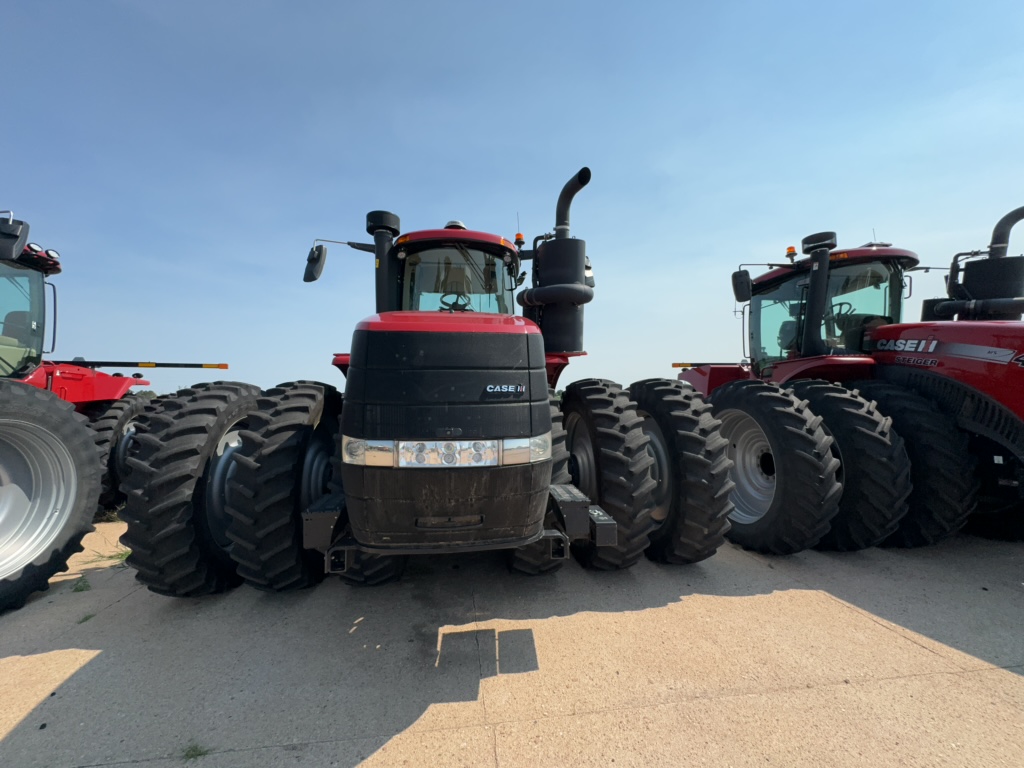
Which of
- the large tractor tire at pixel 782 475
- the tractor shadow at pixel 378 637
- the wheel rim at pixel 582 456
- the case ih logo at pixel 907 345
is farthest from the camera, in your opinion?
the case ih logo at pixel 907 345

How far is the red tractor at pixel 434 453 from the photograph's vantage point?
76.1 inches

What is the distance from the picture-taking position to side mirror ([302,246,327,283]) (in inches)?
129

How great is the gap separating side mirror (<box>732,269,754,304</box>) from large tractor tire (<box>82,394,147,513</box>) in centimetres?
683

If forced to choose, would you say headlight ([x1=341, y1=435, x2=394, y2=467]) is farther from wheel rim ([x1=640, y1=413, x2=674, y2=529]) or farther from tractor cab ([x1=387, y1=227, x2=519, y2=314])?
wheel rim ([x1=640, y1=413, x2=674, y2=529])

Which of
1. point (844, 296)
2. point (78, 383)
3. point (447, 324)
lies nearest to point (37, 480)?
point (78, 383)

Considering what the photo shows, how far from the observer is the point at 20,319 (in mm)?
4836

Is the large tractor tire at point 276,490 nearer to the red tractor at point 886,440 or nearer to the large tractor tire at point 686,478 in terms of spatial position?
the large tractor tire at point 686,478

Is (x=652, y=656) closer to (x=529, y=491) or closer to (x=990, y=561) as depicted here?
(x=529, y=491)

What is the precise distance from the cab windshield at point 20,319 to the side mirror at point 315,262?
3930 millimetres

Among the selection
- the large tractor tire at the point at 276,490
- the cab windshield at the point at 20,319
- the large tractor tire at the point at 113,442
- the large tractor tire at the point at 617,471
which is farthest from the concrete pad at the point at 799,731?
the cab windshield at the point at 20,319

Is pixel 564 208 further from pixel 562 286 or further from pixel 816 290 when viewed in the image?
pixel 816 290

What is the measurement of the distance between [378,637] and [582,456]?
5.54 feet

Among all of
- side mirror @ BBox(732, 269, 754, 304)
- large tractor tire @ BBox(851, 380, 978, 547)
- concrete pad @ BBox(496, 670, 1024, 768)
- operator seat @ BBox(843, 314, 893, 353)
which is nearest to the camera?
concrete pad @ BBox(496, 670, 1024, 768)

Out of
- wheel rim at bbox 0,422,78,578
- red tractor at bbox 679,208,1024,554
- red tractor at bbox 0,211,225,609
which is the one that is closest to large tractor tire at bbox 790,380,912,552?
red tractor at bbox 679,208,1024,554
